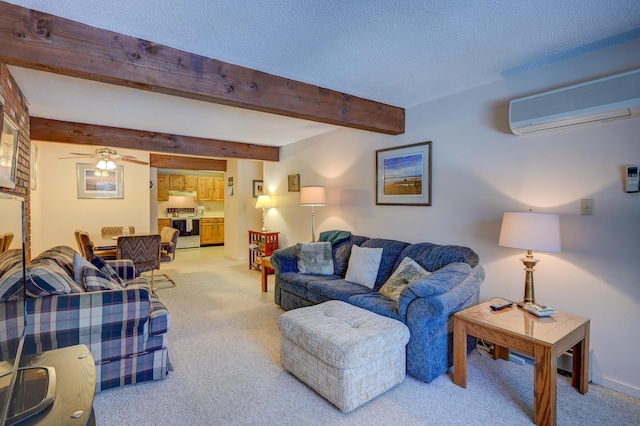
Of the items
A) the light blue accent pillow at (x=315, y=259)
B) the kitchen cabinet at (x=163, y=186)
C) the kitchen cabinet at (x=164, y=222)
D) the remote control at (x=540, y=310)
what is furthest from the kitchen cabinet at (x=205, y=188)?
the remote control at (x=540, y=310)

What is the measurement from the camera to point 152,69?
6.86 feet

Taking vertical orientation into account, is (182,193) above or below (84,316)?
above

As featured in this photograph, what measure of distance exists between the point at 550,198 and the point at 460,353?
137cm

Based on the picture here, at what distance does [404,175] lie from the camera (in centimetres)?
362

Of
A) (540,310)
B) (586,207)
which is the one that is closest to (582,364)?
(540,310)

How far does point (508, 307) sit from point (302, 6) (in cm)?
242

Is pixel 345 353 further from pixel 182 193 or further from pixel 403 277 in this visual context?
pixel 182 193

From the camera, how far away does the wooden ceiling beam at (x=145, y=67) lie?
1748 millimetres

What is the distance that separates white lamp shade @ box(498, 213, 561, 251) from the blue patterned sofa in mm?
2585

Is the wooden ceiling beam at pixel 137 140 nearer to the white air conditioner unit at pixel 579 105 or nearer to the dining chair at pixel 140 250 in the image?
the dining chair at pixel 140 250

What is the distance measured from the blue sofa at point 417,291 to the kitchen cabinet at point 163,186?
20.9 ft

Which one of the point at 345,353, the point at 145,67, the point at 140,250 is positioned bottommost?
the point at 345,353

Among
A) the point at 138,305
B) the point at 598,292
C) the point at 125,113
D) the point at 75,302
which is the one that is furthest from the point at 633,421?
the point at 125,113

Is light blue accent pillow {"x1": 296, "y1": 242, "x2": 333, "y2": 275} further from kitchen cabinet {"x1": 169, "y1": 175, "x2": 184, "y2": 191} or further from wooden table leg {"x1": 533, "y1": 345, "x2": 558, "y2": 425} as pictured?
kitchen cabinet {"x1": 169, "y1": 175, "x2": 184, "y2": 191}
